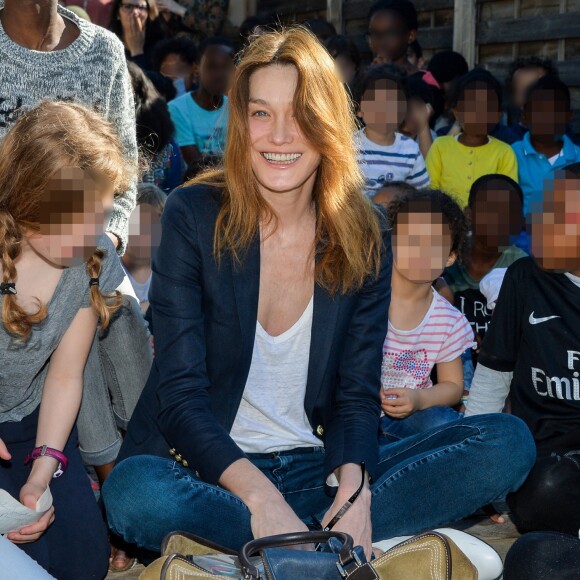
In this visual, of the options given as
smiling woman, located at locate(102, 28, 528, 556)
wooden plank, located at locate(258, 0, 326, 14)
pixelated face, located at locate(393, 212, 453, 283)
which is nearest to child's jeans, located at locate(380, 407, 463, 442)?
pixelated face, located at locate(393, 212, 453, 283)

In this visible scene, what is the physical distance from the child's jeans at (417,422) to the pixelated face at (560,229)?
62 centimetres

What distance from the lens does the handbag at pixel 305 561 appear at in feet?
6.11

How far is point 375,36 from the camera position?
22.0ft

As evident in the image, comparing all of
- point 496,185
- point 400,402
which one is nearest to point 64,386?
point 400,402

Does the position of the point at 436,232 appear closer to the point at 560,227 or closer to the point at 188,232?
the point at 560,227

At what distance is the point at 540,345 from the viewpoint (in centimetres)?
297

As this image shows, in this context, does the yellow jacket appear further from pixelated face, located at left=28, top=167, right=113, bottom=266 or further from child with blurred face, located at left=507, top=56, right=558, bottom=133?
pixelated face, located at left=28, top=167, right=113, bottom=266

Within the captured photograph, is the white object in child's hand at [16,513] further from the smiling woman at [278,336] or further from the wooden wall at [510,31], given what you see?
the wooden wall at [510,31]

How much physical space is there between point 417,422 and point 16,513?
1.44 metres

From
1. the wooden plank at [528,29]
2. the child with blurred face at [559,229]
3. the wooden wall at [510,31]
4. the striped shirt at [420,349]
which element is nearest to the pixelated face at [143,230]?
the striped shirt at [420,349]

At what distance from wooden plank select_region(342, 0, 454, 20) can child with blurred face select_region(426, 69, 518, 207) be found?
209 centimetres

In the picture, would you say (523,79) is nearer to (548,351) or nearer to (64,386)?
(548,351)

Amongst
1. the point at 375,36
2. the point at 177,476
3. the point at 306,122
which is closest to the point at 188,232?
the point at 306,122

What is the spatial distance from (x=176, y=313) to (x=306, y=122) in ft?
1.93
